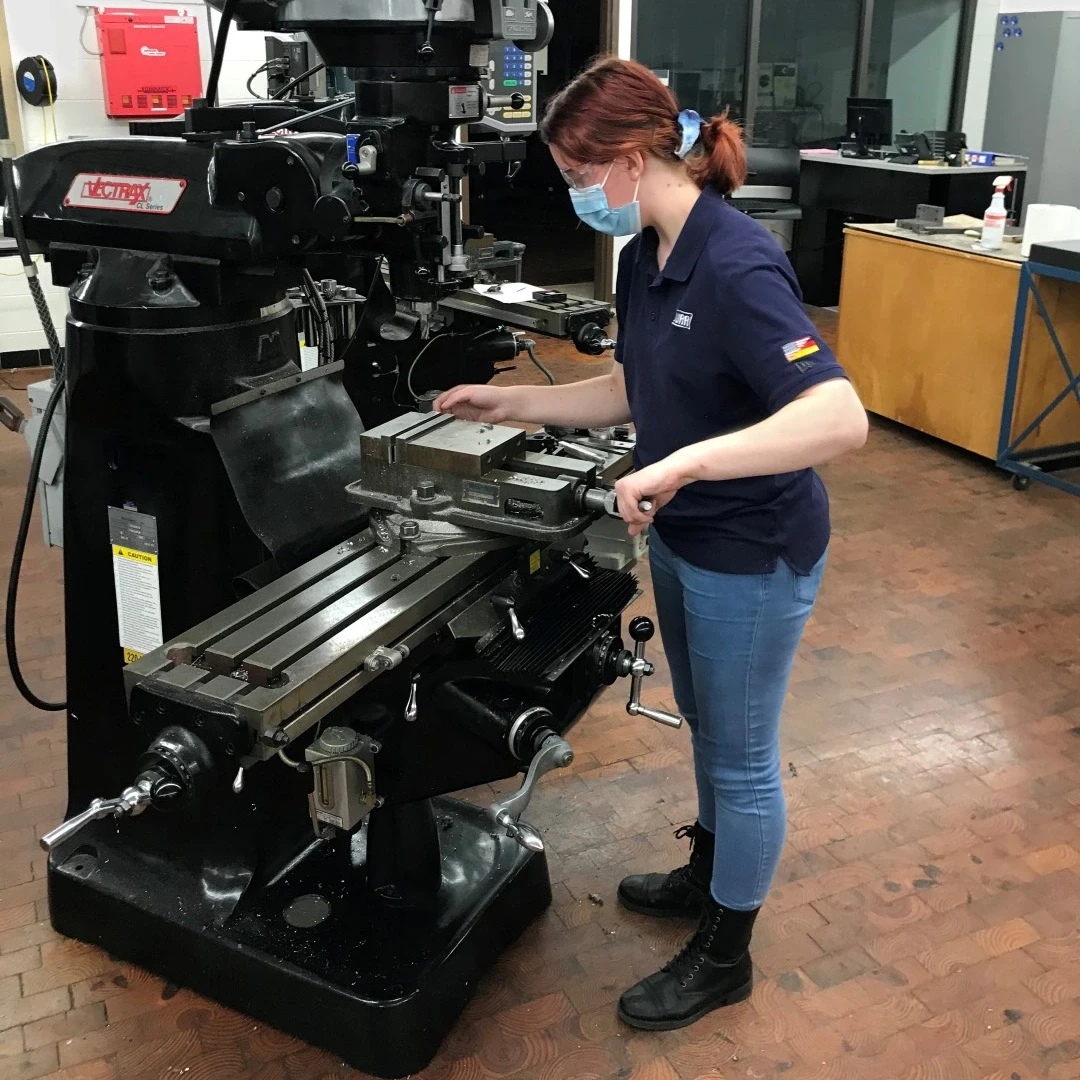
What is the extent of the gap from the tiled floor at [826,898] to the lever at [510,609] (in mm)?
654

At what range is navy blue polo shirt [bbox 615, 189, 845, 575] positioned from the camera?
4.01ft

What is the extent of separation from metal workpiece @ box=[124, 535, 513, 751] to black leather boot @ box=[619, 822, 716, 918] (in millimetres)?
705

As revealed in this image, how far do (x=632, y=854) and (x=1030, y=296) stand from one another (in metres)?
2.40

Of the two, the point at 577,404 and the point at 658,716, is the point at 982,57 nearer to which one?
the point at 577,404

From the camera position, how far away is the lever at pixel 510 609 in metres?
1.33

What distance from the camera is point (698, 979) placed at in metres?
1.62

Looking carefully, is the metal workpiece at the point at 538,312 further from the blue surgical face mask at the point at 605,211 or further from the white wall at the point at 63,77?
→ the white wall at the point at 63,77

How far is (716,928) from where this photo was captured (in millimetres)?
1597

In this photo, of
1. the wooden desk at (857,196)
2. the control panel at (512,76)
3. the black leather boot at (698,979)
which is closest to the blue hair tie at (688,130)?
the black leather boot at (698,979)

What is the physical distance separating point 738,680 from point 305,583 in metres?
0.55

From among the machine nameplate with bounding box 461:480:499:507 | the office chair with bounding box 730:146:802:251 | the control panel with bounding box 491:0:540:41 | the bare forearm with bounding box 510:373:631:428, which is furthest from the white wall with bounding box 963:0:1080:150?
the machine nameplate with bounding box 461:480:499:507

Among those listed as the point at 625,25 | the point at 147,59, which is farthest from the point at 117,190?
the point at 625,25

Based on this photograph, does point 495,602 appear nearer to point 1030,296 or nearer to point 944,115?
point 1030,296

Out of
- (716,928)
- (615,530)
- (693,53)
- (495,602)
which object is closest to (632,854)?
(716,928)
